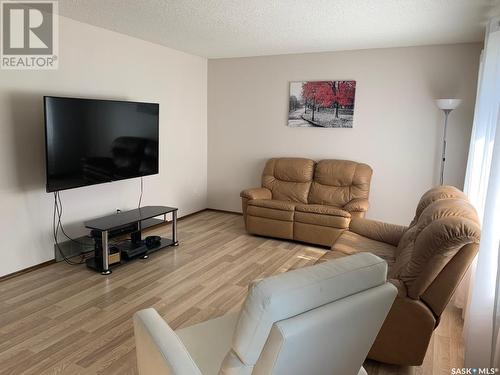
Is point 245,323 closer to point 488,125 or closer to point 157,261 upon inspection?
point 488,125

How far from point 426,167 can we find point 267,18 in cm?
284

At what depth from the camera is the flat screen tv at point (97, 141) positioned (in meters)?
3.41

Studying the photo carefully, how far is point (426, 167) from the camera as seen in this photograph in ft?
15.9

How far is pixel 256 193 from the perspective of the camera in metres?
5.13

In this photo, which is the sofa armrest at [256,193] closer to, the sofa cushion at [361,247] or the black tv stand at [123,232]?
the black tv stand at [123,232]

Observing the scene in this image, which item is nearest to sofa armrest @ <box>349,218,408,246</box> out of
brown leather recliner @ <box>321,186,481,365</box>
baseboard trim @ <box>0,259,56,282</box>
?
brown leather recliner @ <box>321,186,481,365</box>

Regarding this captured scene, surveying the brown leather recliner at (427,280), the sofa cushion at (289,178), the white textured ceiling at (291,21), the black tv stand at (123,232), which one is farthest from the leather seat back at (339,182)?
the brown leather recliner at (427,280)

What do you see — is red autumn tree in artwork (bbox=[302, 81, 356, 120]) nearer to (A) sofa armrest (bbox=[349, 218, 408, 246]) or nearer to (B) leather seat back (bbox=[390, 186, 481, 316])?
(A) sofa armrest (bbox=[349, 218, 408, 246])

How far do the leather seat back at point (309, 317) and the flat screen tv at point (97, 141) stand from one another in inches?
114

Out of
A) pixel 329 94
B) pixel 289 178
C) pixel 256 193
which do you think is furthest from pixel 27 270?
pixel 329 94

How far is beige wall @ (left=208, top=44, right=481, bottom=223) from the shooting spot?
467 cm

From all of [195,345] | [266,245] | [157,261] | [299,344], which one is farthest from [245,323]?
[266,245]

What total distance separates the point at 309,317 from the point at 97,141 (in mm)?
3300

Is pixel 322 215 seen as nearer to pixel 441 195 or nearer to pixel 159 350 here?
pixel 441 195
